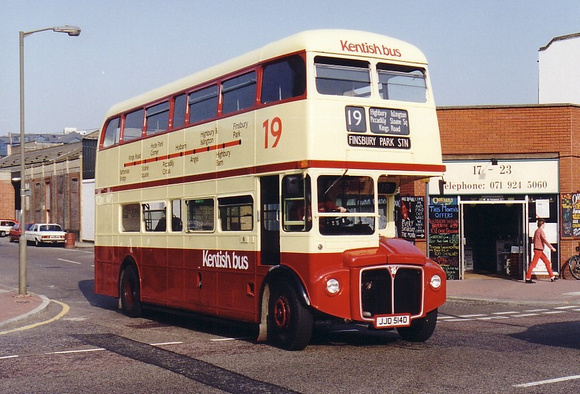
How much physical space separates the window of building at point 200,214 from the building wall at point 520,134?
11236mm

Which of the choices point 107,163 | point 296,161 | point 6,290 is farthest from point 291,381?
point 6,290

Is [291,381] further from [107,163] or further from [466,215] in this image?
[466,215]

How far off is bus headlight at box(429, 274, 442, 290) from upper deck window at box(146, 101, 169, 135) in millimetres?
6085

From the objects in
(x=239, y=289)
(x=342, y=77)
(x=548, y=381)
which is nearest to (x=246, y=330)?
(x=239, y=289)

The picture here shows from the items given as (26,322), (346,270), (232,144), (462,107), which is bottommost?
(26,322)

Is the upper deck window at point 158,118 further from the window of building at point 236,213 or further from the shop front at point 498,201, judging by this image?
the shop front at point 498,201

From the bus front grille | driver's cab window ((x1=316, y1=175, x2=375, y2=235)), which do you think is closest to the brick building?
driver's cab window ((x1=316, y1=175, x2=375, y2=235))

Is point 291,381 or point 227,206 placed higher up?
→ point 227,206

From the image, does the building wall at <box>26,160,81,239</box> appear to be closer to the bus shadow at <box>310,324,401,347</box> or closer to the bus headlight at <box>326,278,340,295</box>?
the bus shadow at <box>310,324,401,347</box>

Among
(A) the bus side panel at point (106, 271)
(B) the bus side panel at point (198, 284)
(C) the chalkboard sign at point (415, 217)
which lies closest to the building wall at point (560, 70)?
(C) the chalkboard sign at point (415, 217)

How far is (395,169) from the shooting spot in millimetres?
11281

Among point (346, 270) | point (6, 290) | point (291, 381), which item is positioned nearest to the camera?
point (291, 381)

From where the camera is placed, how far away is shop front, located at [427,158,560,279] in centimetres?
2272

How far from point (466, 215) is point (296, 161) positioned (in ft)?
47.7
